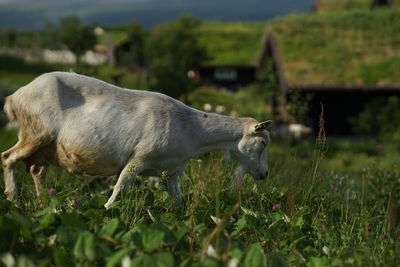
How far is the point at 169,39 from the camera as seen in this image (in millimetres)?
50125

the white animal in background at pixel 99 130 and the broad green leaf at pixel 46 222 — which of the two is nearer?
the broad green leaf at pixel 46 222

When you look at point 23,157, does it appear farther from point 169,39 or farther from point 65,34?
point 65,34

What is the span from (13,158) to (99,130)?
927mm

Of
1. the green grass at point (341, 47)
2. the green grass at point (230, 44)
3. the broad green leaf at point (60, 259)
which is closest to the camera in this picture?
the broad green leaf at point (60, 259)

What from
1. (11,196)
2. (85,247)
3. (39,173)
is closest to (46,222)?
(85,247)

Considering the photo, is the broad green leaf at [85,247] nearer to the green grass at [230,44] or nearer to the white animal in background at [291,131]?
the white animal in background at [291,131]

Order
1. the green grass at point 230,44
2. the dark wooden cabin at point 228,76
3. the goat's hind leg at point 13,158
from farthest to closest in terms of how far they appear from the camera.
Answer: the dark wooden cabin at point 228,76 → the green grass at point 230,44 → the goat's hind leg at point 13,158

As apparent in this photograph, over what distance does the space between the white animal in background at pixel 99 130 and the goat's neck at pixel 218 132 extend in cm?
4

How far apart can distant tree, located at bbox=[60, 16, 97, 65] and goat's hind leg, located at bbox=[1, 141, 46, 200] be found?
59456 mm

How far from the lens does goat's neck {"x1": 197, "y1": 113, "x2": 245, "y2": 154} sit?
6.10 m

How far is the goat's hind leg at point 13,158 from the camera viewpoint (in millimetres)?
5836

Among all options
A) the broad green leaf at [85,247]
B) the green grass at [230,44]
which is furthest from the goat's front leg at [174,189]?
the green grass at [230,44]

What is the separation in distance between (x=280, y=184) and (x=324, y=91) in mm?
19878

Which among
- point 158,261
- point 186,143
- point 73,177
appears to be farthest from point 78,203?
point 73,177
